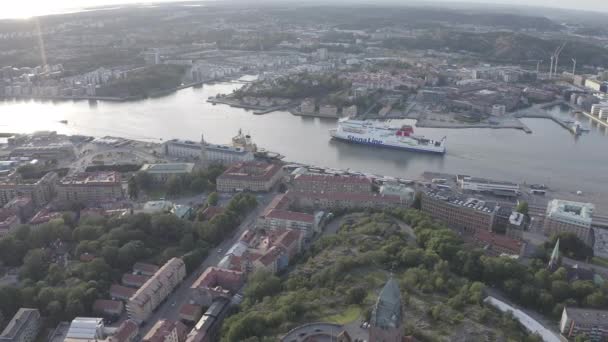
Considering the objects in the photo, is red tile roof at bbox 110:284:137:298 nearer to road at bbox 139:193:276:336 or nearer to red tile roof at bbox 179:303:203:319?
road at bbox 139:193:276:336

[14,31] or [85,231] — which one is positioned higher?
[14,31]

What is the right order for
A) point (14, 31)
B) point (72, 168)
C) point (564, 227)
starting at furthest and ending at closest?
point (14, 31) → point (72, 168) → point (564, 227)

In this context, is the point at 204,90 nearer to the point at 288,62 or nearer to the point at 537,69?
the point at 288,62

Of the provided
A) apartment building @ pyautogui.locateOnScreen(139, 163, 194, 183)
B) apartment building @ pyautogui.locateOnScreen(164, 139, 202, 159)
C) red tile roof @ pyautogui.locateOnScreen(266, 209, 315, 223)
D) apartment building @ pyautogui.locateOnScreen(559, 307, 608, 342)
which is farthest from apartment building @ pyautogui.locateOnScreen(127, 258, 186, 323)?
apartment building @ pyautogui.locateOnScreen(164, 139, 202, 159)

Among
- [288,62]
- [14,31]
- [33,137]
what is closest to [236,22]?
[14,31]

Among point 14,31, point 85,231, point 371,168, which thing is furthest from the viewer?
point 14,31

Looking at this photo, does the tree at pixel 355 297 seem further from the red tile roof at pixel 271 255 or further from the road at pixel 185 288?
the road at pixel 185 288
